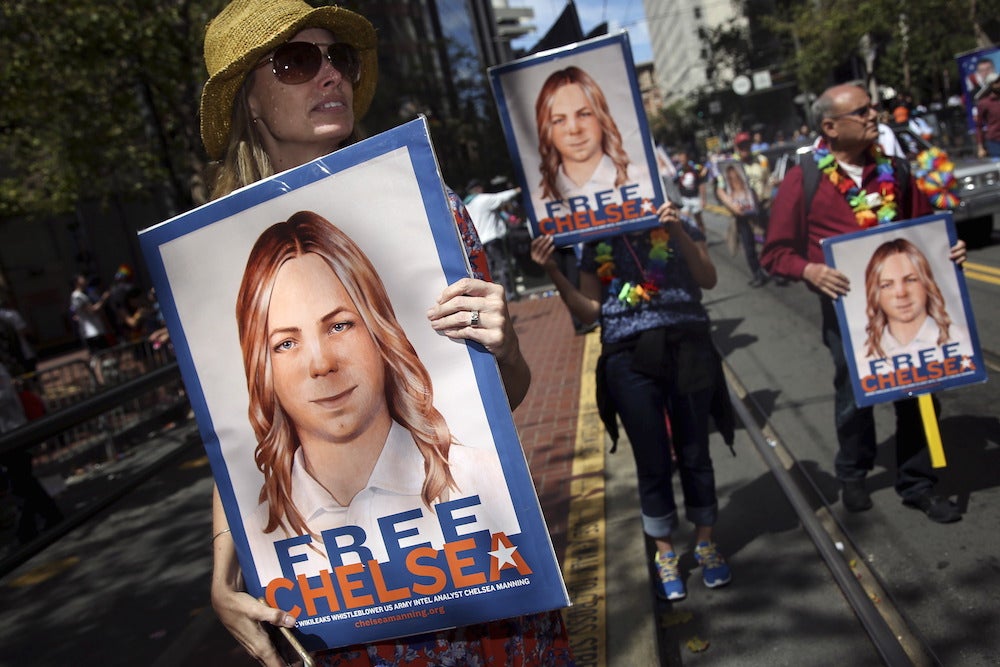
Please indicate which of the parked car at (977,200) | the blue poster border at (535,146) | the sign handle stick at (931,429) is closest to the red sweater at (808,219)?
the sign handle stick at (931,429)

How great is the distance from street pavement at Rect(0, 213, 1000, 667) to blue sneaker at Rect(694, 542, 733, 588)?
5 cm

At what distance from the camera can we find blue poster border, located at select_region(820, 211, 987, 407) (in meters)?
4.11

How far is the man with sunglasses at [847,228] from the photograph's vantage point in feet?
13.9

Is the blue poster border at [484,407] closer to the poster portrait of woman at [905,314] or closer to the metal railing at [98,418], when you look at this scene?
the poster portrait of woman at [905,314]

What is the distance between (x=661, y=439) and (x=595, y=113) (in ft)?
4.59

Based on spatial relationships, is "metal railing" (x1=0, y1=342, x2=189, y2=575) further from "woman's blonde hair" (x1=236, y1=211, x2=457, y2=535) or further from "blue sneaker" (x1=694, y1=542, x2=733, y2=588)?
"woman's blonde hair" (x1=236, y1=211, x2=457, y2=535)

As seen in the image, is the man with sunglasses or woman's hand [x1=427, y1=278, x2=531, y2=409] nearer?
woman's hand [x1=427, y1=278, x2=531, y2=409]

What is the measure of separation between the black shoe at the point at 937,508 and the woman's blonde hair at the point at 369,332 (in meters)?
3.34

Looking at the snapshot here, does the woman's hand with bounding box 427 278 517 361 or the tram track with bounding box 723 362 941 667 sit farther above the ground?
the woman's hand with bounding box 427 278 517 361

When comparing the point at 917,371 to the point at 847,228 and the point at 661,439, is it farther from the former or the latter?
the point at 661,439

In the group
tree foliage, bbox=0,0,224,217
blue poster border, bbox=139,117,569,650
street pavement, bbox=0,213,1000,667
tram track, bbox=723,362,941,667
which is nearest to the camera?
blue poster border, bbox=139,117,569,650

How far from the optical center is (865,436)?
14.6 ft

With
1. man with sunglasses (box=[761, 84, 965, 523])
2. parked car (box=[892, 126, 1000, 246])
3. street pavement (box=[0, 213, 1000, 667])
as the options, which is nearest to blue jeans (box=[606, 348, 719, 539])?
street pavement (box=[0, 213, 1000, 667])

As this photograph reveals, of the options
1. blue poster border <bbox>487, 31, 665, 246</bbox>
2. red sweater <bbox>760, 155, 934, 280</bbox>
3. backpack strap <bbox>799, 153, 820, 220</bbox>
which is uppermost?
blue poster border <bbox>487, 31, 665, 246</bbox>
